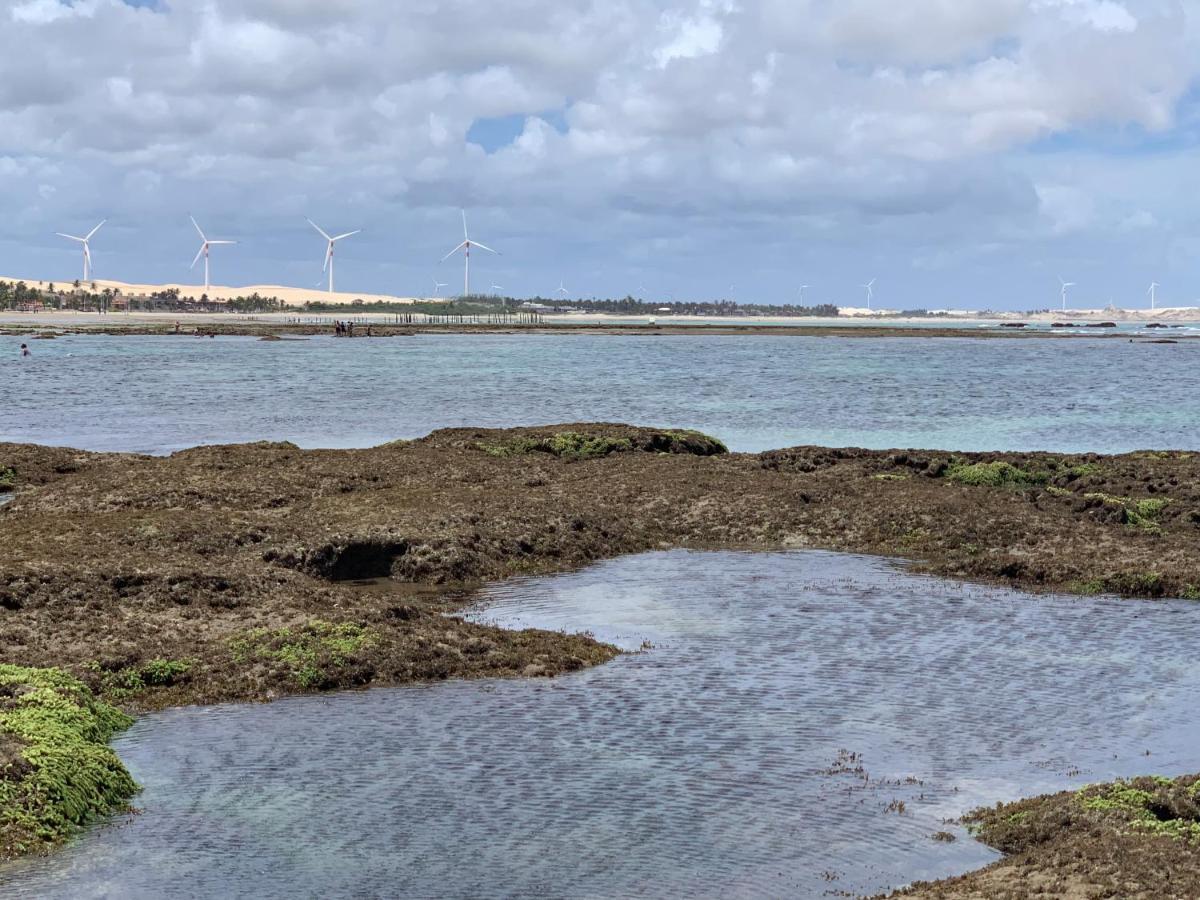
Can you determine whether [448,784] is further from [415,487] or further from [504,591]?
[415,487]

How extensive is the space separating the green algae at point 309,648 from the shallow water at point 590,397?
34527 millimetres

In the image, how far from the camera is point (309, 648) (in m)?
18.9

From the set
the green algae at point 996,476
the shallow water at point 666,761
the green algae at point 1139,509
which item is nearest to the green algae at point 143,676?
the shallow water at point 666,761

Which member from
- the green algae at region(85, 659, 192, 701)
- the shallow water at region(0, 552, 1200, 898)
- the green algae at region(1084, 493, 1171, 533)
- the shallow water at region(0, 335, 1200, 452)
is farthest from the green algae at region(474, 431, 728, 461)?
the green algae at region(85, 659, 192, 701)

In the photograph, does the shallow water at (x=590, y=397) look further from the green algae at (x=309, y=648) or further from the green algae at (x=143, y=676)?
the green algae at (x=143, y=676)

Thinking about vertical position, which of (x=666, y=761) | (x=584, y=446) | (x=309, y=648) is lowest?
(x=666, y=761)

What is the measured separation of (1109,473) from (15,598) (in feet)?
91.4

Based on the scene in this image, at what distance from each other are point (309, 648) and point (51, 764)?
5458mm

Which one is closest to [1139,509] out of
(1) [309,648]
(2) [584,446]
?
(2) [584,446]

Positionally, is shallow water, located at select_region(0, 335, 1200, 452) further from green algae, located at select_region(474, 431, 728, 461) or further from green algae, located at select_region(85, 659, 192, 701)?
green algae, located at select_region(85, 659, 192, 701)

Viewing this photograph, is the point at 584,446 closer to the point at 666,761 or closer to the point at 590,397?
the point at 666,761

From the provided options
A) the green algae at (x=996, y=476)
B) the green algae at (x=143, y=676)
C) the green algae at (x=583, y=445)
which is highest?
the green algae at (x=583, y=445)

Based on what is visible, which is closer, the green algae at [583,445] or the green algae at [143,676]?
the green algae at [143,676]

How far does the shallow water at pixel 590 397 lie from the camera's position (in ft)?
206
